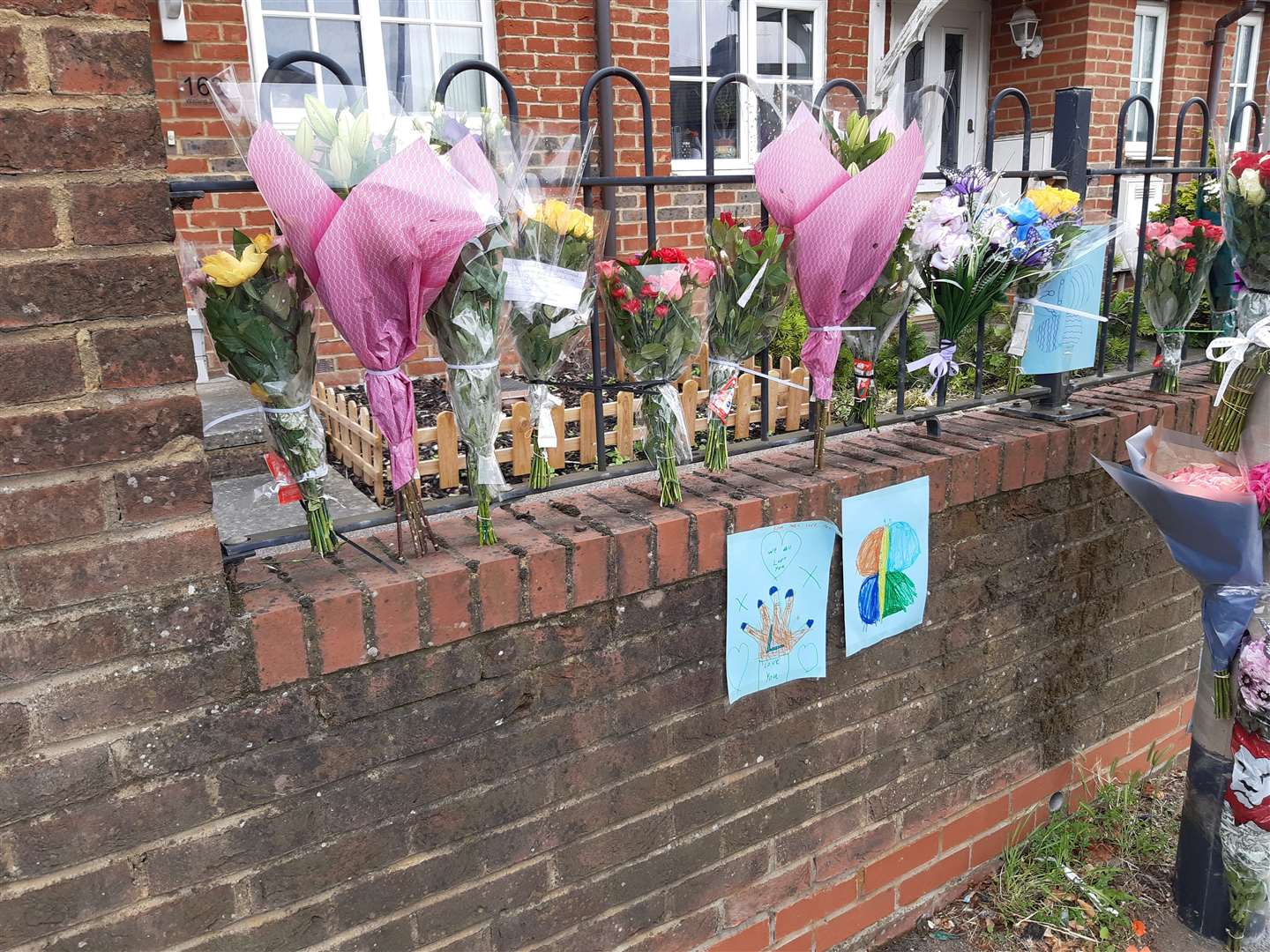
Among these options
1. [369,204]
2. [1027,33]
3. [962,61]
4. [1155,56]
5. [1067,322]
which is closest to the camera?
[369,204]

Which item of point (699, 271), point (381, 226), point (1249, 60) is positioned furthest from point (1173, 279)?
point (1249, 60)

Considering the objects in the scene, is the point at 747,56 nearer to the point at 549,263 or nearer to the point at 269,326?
the point at 549,263

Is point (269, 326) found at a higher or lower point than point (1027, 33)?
lower

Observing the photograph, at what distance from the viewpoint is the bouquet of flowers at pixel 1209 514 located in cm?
204

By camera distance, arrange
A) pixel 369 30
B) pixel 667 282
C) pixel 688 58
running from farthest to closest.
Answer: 1. pixel 688 58
2. pixel 369 30
3. pixel 667 282

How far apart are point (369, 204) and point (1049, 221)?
1.70m

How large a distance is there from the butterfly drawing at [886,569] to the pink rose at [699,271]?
762mm

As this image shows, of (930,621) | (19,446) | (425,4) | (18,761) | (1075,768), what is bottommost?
(1075,768)

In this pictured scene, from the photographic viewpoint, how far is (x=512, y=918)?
1.90 meters

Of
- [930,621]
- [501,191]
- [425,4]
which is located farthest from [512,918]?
[425,4]

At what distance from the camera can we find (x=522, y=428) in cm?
371

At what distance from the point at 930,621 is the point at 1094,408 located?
911 millimetres

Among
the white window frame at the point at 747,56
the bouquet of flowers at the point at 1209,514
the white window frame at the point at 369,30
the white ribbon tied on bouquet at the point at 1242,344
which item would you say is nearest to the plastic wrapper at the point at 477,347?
the bouquet of flowers at the point at 1209,514

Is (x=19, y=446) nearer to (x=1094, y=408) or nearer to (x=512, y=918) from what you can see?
(x=512, y=918)
